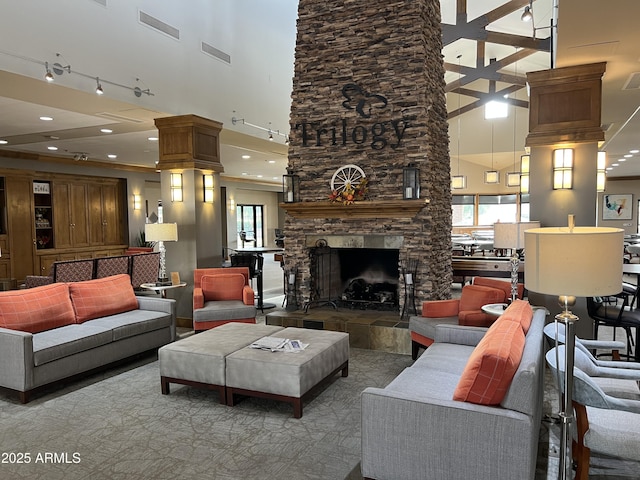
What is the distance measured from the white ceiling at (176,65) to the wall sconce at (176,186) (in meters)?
0.84

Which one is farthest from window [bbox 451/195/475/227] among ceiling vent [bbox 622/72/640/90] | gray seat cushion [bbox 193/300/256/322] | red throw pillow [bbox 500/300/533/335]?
red throw pillow [bbox 500/300/533/335]

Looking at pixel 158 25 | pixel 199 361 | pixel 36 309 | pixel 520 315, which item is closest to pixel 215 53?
pixel 158 25

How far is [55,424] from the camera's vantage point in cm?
355

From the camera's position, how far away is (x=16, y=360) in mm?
3900

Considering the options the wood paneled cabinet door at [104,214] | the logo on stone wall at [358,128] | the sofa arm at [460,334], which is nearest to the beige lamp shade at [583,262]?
the sofa arm at [460,334]

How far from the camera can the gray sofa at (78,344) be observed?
154 inches

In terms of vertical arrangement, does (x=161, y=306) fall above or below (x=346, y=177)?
below

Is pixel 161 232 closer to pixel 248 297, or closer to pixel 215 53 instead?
pixel 248 297

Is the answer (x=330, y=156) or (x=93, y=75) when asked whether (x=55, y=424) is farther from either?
(x=330, y=156)

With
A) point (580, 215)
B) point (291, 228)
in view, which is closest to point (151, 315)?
point (291, 228)

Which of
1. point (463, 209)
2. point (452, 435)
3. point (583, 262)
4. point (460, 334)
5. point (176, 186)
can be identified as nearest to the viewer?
point (583, 262)

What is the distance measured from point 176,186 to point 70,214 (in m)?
6.10

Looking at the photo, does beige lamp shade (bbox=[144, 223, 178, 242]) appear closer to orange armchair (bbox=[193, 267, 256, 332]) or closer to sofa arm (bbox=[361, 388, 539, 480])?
orange armchair (bbox=[193, 267, 256, 332])

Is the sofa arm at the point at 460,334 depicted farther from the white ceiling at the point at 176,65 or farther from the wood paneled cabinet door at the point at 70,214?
the wood paneled cabinet door at the point at 70,214
